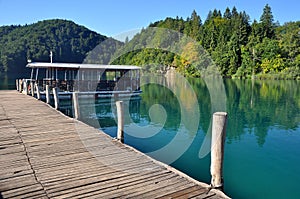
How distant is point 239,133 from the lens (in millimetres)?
11930

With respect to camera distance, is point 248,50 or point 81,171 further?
point 248,50

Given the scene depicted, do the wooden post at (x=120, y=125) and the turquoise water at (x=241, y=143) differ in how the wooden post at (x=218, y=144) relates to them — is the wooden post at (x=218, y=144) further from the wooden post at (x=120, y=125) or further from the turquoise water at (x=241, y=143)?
the wooden post at (x=120, y=125)

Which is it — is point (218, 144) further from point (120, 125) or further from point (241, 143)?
point (241, 143)

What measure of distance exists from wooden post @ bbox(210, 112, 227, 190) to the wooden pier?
218 millimetres

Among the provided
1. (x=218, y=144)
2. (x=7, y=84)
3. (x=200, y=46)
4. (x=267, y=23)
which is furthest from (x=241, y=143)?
(x=267, y=23)

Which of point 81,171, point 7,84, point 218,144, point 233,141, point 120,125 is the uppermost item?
Result: point 218,144

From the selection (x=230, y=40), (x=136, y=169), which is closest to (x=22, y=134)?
(x=136, y=169)

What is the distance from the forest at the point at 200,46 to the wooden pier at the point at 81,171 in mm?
26964

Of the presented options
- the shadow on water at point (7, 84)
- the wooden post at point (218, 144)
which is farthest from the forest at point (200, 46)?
the wooden post at point (218, 144)

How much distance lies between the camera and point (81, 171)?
15.2ft

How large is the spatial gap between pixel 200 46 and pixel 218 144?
5550 centimetres

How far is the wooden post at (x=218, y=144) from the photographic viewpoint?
414 cm

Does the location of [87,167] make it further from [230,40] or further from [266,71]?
[230,40]

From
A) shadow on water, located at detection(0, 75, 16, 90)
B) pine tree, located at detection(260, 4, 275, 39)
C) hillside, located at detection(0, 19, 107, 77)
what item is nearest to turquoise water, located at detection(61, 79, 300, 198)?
shadow on water, located at detection(0, 75, 16, 90)
